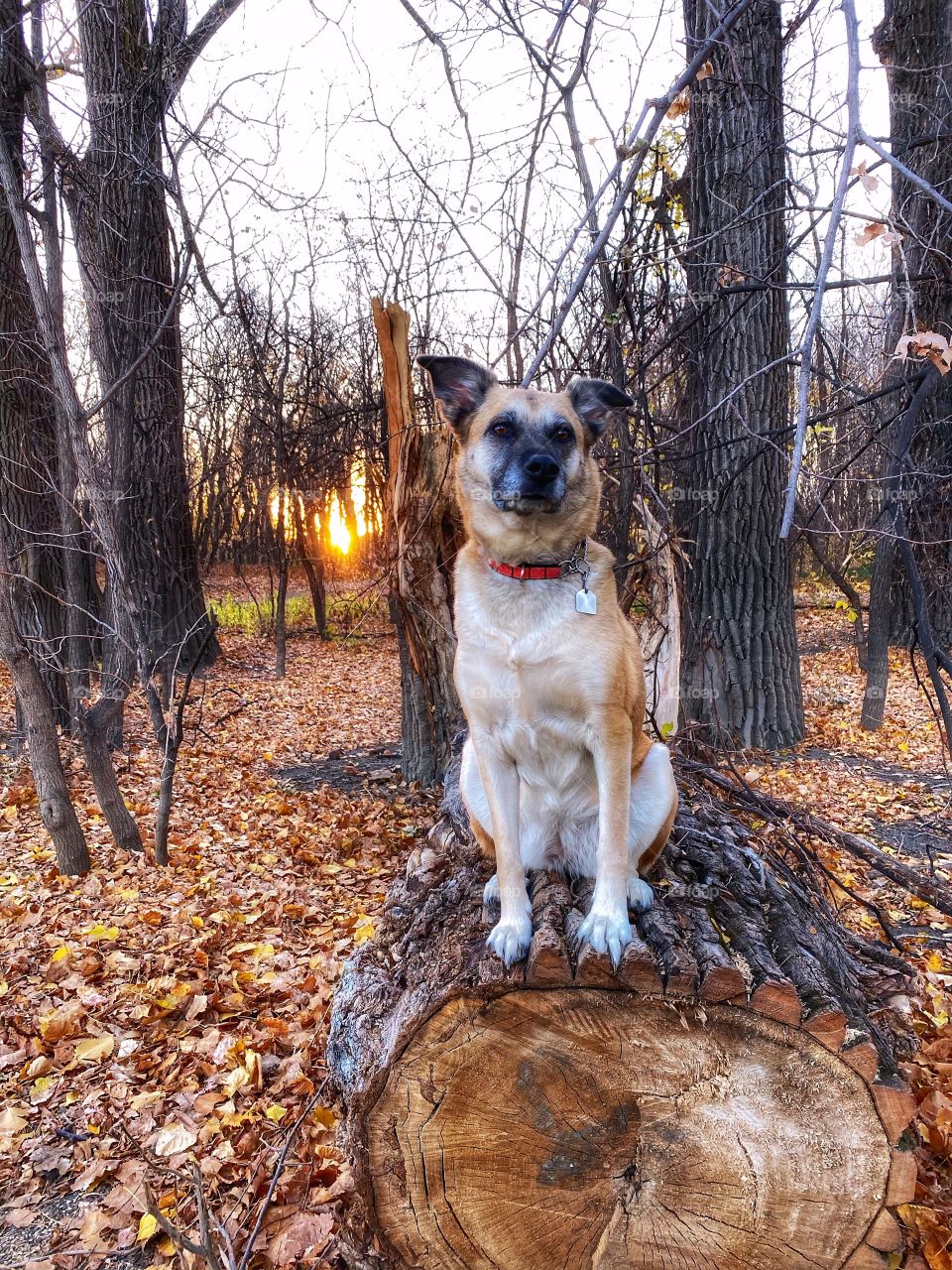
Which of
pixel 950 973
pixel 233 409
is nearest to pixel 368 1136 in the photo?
pixel 950 973

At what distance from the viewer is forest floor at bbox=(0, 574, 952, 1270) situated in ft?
9.48

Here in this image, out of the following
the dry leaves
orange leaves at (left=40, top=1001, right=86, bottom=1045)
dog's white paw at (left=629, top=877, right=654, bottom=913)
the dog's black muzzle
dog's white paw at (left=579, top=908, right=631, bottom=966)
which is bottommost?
the dry leaves

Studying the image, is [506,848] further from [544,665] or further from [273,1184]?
[273,1184]

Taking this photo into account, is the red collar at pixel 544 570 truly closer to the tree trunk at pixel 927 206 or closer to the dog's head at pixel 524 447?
the dog's head at pixel 524 447

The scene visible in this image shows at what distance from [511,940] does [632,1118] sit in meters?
0.54

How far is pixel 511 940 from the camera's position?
240 cm

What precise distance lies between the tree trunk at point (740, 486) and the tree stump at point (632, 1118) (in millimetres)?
4411

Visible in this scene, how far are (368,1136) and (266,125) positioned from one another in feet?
21.0

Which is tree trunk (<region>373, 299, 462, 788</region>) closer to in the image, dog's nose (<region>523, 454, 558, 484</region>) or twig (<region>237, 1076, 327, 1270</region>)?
dog's nose (<region>523, 454, 558, 484</region>)

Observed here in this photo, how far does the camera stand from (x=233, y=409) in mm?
15000

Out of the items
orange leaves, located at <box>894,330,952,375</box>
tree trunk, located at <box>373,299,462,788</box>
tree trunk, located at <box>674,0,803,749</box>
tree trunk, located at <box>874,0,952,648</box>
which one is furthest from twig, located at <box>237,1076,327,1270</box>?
tree trunk, located at <box>874,0,952,648</box>

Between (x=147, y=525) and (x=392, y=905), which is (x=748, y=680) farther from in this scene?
(x=147, y=525)

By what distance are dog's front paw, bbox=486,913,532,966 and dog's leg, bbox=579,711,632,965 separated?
0.57ft

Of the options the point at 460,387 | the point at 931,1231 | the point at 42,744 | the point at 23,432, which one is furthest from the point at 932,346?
the point at 23,432
